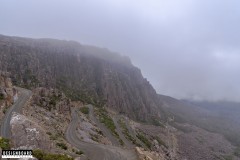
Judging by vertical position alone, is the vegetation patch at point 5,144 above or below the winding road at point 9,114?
below

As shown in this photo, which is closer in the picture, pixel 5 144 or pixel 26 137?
pixel 5 144

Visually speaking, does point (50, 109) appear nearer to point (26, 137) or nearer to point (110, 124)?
point (26, 137)

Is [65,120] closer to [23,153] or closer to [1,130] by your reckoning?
[1,130]

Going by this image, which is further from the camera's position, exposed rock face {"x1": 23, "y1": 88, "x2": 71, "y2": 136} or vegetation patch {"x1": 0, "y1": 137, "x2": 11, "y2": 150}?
exposed rock face {"x1": 23, "y1": 88, "x2": 71, "y2": 136}

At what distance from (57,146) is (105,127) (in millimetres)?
86311

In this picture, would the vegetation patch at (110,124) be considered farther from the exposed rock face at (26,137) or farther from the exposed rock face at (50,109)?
the exposed rock face at (26,137)

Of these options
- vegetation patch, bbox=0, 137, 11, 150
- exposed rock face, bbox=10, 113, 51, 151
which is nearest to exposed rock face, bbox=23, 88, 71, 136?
exposed rock face, bbox=10, 113, 51, 151

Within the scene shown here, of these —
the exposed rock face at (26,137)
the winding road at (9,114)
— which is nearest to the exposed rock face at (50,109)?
the winding road at (9,114)

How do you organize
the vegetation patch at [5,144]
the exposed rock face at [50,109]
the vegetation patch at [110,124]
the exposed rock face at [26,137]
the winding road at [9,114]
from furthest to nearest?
1. the vegetation patch at [110,124]
2. the exposed rock face at [50,109]
3. the winding road at [9,114]
4. the exposed rock face at [26,137]
5. the vegetation patch at [5,144]

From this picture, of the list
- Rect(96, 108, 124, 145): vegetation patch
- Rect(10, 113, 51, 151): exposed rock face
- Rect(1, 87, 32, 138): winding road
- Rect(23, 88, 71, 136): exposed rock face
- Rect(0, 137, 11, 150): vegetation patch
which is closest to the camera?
Rect(0, 137, 11, 150): vegetation patch

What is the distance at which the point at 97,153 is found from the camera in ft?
185

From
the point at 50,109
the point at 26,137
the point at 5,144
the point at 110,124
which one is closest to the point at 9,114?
the point at 50,109

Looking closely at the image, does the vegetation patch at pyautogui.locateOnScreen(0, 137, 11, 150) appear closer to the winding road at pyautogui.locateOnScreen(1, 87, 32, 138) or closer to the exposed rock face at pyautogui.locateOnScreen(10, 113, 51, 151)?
the exposed rock face at pyautogui.locateOnScreen(10, 113, 51, 151)

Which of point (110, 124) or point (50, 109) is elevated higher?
point (50, 109)
